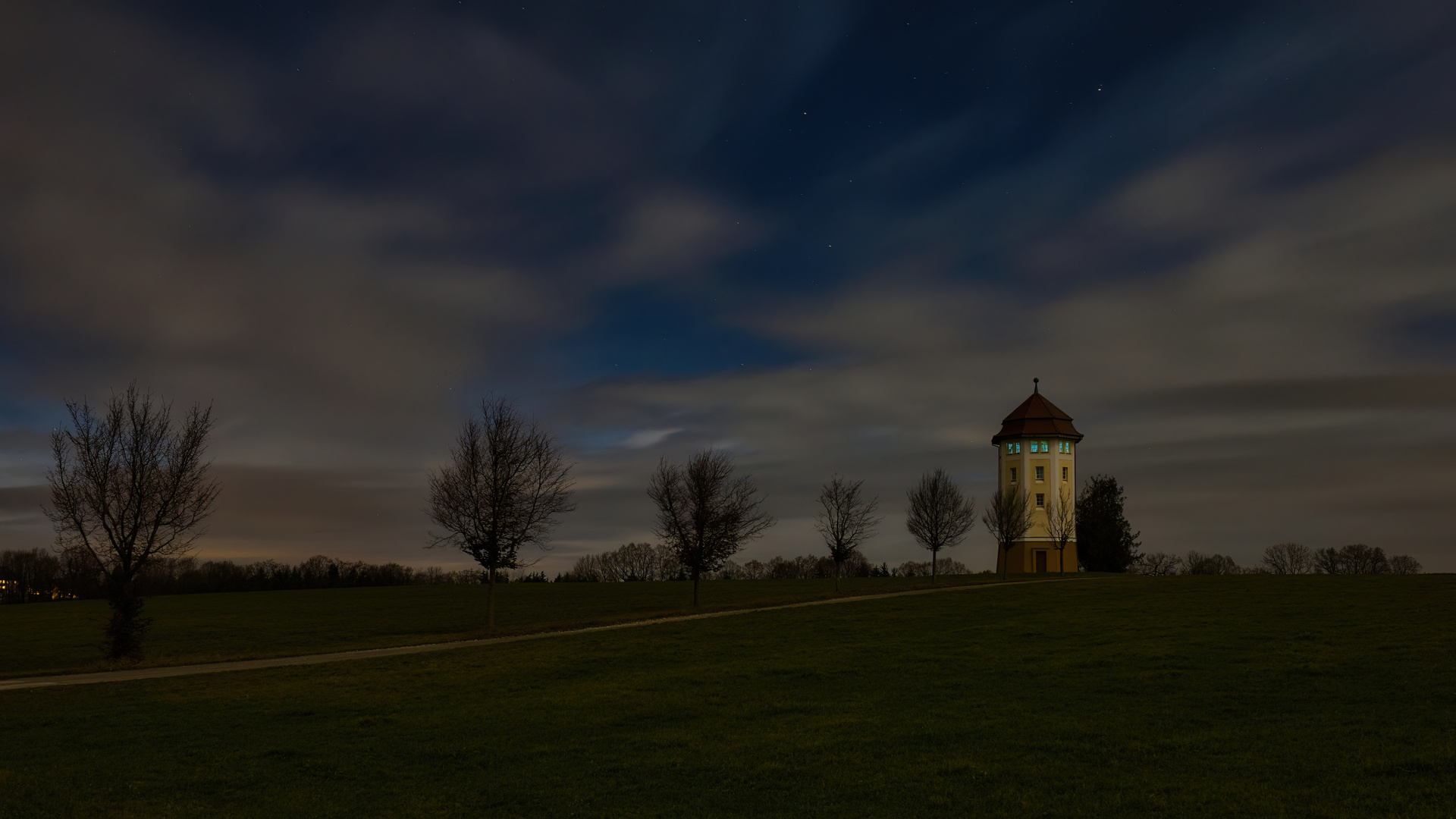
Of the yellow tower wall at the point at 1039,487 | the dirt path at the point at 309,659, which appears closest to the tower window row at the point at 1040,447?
the yellow tower wall at the point at 1039,487

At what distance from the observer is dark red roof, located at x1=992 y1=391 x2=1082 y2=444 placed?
71.0 metres

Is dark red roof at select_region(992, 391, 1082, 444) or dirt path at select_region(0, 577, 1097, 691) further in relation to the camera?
dark red roof at select_region(992, 391, 1082, 444)

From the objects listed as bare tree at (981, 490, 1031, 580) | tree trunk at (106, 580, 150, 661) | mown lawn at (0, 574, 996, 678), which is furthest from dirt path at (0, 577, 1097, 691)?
bare tree at (981, 490, 1031, 580)

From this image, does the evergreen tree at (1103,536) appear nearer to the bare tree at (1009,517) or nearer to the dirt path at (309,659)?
the bare tree at (1009,517)

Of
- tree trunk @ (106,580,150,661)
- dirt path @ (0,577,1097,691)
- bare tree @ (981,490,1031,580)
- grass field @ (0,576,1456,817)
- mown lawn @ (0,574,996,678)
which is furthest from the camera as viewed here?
bare tree @ (981,490,1031,580)

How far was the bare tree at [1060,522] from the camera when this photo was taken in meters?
68.7

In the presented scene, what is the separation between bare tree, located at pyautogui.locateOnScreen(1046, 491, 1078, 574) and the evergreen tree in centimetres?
762

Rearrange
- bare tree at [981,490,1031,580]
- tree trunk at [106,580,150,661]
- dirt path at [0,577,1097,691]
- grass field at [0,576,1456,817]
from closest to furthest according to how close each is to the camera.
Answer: grass field at [0,576,1456,817]
dirt path at [0,577,1097,691]
tree trunk at [106,580,150,661]
bare tree at [981,490,1031,580]

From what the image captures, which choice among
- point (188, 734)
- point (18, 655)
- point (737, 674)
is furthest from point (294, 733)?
point (18, 655)

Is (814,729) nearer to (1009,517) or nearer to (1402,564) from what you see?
(1009,517)

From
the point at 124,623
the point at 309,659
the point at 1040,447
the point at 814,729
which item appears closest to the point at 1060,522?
the point at 1040,447

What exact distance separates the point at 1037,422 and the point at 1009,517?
11355 millimetres

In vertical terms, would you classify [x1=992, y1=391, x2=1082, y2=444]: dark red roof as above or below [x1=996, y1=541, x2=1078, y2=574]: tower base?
above

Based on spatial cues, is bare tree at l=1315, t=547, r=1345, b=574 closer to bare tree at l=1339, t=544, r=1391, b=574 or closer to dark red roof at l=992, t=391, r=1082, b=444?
bare tree at l=1339, t=544, r=1391, b=574
